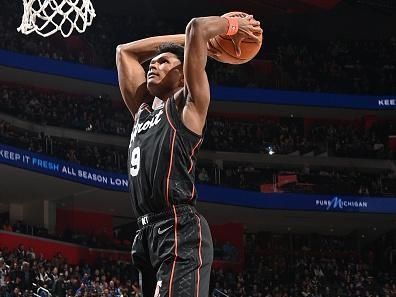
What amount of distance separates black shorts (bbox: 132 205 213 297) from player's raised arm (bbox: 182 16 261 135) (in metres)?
0.46

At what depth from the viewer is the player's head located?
439cm

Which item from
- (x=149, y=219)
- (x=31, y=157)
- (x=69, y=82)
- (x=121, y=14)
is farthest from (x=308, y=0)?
(x=149, y=219)

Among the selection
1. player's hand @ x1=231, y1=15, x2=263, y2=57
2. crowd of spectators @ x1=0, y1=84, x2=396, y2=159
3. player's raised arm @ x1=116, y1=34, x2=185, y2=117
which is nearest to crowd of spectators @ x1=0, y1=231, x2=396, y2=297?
crowd of spectators @ x1=0, y1=84, x2=396, y2=159

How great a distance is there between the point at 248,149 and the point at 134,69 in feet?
79.6

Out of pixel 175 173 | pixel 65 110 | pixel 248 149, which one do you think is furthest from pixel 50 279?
pixel 175 173

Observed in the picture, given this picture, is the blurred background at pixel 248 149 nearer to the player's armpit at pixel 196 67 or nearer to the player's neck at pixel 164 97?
the player's neck at pixel 164 97

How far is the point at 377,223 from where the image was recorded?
30.3 meters

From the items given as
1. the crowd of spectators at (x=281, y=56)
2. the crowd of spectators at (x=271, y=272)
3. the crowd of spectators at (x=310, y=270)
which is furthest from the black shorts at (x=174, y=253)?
the crowd of spectators at (x=281, y=56)

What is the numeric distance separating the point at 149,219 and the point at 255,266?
24.0m

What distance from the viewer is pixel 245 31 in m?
4.41

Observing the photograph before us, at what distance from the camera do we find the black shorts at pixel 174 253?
13.2 feet

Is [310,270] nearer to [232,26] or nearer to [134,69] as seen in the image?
[134,69]

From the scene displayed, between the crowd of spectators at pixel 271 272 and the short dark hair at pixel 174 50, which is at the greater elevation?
the short dark hair at pixel 174 50

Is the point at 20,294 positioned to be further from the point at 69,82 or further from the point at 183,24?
the point at 183,24
